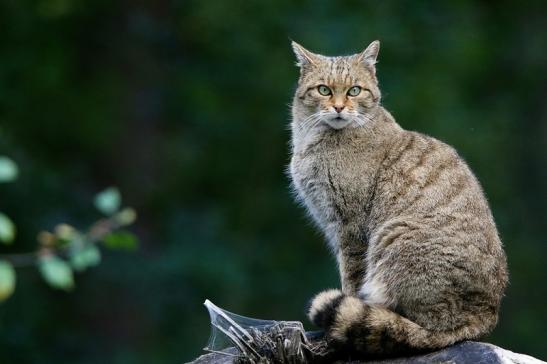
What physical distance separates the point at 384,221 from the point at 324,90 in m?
1.08

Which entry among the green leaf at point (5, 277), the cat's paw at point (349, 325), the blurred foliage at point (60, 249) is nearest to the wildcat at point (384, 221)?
the cat's paw at point (349, 325)

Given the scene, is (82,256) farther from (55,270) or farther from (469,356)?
(469,356)

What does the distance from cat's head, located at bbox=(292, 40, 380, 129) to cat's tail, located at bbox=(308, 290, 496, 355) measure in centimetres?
151

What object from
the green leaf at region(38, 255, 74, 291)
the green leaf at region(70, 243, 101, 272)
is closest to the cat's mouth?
the green leaf at region(70, 243, 101, 272)

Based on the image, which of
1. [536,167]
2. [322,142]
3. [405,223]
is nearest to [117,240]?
[405,223]

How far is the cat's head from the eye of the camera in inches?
268

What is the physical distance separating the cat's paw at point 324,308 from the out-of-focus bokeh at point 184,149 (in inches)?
287

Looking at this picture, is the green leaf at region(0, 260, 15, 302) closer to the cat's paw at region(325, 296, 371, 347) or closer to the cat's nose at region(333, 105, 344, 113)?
the cat's paw at region(325, 296, 371, 347)

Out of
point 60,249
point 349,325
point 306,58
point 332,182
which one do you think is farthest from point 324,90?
point 60,249

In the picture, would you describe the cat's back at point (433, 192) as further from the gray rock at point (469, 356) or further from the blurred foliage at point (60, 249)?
the blurred foliage at point (60, 249)

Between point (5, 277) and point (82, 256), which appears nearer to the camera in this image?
point (5, 277)

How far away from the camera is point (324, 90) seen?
6.86 m

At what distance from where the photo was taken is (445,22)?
1600cm

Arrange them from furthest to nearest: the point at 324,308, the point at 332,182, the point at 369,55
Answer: the point at 369,55, the point at 332,182, the point at 324,308
